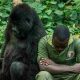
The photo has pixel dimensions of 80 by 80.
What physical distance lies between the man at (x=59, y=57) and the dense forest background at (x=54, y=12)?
2.61 m

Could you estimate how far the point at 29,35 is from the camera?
26.0 feet

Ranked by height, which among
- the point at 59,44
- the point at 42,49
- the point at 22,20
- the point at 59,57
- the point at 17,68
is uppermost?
the point at 22,20

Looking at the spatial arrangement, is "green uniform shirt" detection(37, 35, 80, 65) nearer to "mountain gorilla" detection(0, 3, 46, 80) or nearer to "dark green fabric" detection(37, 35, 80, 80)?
"dark green fabric" detection(37, 35, 80, 80)

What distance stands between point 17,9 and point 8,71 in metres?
1.11

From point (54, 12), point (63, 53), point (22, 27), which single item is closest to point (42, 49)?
point (63, 53)

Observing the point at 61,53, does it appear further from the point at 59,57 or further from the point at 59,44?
the point at 59,44

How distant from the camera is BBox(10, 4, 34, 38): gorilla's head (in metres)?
7.84

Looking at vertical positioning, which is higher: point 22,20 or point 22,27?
point 22,20

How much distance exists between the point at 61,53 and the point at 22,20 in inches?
37.8

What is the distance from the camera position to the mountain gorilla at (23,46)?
780 centimetres

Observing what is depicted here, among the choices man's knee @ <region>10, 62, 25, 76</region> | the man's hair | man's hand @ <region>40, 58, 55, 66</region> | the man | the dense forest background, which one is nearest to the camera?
the man's hair

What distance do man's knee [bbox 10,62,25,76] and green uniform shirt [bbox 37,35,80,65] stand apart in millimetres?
416

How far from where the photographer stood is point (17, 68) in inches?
305

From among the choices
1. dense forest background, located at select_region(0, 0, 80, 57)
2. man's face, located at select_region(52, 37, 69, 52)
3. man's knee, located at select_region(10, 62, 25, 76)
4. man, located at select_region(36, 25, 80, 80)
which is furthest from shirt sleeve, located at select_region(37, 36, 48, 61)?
dense forest background, located at select_region(0, 0, 80, 57)
